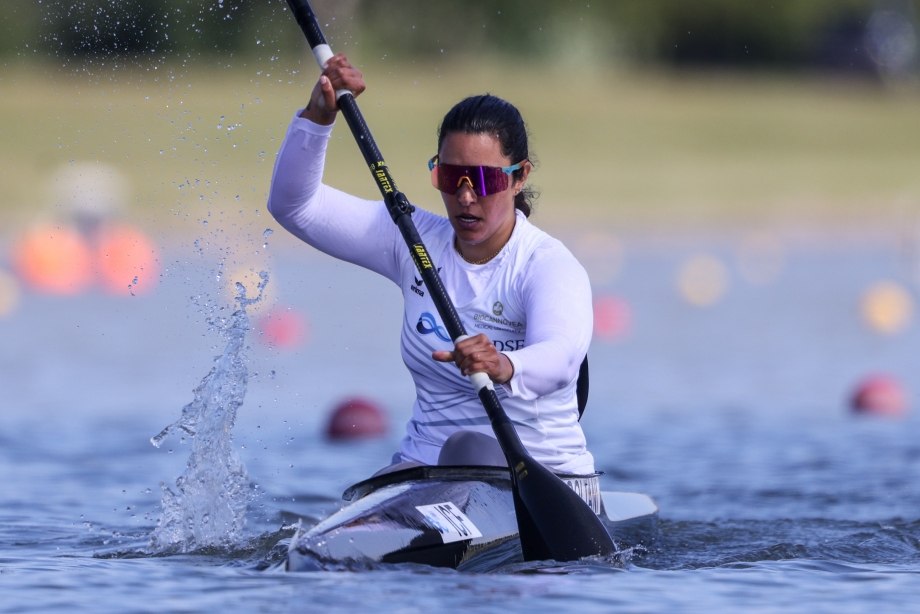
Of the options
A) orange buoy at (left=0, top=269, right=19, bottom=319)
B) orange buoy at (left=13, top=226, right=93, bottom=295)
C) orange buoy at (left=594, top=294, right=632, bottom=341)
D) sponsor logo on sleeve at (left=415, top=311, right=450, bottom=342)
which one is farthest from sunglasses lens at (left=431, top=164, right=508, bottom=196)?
orange buoy at (left=13, top=226, right=93, bottom=295)

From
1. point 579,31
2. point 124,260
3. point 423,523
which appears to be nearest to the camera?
point 423,523

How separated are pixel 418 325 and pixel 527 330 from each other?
18.5 inches

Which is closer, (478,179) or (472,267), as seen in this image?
(478,179)

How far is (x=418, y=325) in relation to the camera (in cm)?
498

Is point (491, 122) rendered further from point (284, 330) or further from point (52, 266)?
point (52, 266)

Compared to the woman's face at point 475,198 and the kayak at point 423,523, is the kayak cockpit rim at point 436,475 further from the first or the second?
the woman's face at point 475,198

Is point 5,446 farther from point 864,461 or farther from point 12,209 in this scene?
point 12,209

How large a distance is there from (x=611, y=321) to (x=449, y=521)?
918cm

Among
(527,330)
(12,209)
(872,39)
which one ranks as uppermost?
(872,39)

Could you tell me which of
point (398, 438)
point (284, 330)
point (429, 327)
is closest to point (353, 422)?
point (398, 438)

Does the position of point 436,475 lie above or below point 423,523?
above

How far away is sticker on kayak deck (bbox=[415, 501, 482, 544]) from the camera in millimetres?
4645

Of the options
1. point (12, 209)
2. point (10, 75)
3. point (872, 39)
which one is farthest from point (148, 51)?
point (872, 39)

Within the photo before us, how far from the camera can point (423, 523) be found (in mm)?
4621
